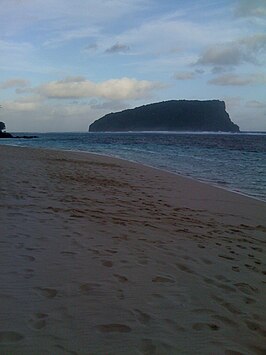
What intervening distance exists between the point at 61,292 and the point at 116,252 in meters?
1.53

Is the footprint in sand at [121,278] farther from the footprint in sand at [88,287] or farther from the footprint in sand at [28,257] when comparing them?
the footprint in sand at [28,257]

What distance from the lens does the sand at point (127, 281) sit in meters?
3.00

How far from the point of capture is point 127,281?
4141 mm

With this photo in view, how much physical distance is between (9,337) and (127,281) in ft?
5.28

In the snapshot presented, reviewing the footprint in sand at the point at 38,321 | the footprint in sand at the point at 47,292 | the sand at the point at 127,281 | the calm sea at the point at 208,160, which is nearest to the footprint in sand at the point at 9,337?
the sand at the point at 127,281

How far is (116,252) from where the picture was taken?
5.12 m

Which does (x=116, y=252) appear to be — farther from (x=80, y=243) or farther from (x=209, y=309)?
(x=209, y=309)

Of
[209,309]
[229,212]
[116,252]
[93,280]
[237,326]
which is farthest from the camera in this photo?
[229,212]

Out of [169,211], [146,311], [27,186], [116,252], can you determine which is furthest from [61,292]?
[27,186]

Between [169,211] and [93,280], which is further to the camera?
[169,211]

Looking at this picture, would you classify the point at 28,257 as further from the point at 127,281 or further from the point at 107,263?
the point at 127,281

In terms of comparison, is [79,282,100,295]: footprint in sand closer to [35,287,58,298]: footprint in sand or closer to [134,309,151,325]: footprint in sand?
[35,287,58,298]: footprint in sand

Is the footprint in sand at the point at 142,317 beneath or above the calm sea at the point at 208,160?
beneath

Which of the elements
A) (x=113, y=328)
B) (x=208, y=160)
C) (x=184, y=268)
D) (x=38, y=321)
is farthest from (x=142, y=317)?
(x=208, y=160)
